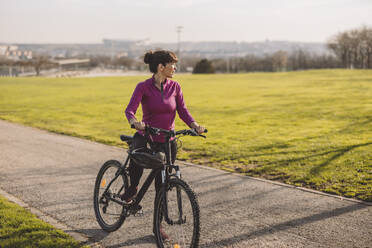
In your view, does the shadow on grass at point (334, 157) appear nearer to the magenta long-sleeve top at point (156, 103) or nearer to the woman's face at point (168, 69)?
the magenta long-sleeve top at point (156, 103)

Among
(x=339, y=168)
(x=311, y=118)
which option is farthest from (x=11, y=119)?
(x=339, y=168)

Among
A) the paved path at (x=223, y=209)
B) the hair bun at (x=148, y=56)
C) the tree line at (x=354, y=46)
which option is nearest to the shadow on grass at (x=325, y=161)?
the paved path at (x=223, y=209)

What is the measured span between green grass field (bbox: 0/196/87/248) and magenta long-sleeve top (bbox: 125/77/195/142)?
1629 mm

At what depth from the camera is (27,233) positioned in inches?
186

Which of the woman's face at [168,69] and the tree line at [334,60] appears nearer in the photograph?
the woman's face at [168,69]

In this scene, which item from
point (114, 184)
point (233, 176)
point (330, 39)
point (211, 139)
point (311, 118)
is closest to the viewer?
point (114, 184)

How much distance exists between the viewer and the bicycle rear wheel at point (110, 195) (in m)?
4.84

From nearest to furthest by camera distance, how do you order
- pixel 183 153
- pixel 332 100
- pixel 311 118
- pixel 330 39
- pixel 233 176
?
pixel 233 176 < pixel 183 153 < pixel 311 118 < pixel 332 100 < pixel 330 39

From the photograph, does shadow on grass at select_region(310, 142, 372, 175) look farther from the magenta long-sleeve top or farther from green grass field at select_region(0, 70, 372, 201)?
the magenta long-sleeve top

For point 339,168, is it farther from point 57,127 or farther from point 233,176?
point 57,127

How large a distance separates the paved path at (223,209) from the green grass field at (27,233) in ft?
0.89

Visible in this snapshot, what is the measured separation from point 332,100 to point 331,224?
1994cm

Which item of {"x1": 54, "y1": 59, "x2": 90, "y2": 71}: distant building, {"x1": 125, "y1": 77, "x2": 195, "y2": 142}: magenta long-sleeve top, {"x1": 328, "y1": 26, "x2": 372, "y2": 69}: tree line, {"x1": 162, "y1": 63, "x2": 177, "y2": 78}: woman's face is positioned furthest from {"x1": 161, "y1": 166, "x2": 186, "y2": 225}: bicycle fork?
{"x1": 54, "y1": 59, "x2": 90, "y2": 71}: distant building

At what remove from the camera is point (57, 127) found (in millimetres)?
14844
